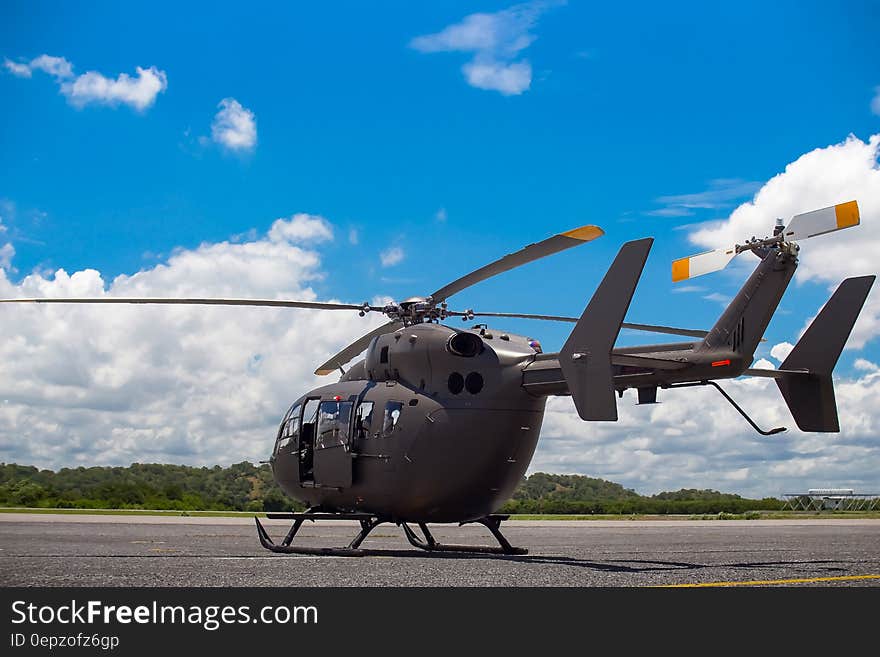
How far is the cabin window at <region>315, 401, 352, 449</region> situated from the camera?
56.1 feet

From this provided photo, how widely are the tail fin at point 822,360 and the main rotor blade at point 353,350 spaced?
→ 25.9 ft

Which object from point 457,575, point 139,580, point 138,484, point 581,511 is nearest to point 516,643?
point 457,575

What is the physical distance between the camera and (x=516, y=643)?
6930 millimetres

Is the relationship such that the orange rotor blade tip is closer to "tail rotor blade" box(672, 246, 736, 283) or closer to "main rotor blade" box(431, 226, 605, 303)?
"tail rotor blade" box(672, 246, 736, 283)

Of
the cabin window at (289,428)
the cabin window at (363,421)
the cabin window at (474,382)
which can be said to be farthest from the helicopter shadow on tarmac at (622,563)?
the cabin window at (474,382)

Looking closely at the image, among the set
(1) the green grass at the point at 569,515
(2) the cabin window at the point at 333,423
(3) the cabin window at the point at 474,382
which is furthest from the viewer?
(1) the green grass at the point at 569,515

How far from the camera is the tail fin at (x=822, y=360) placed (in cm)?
1479

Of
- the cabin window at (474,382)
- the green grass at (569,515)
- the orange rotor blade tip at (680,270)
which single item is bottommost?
the green grass at (569,515)

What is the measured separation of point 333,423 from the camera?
1736cm

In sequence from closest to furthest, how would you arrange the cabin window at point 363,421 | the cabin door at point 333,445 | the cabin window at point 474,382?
the cabin window at point 474,382 → the cabin window at point 363,421 → the cabin door at point 333,445

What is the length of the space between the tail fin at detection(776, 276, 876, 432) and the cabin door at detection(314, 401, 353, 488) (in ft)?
26.4

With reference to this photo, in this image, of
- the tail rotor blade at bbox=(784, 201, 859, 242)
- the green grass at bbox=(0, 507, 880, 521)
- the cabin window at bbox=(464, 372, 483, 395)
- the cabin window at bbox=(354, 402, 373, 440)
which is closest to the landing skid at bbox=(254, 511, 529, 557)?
the cabin window at bbox=(354, 402, 373, 440)

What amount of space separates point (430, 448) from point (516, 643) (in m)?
9.00

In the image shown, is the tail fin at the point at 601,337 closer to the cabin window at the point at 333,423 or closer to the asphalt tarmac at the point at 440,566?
the asphalt tarmac at the point at 440,566
